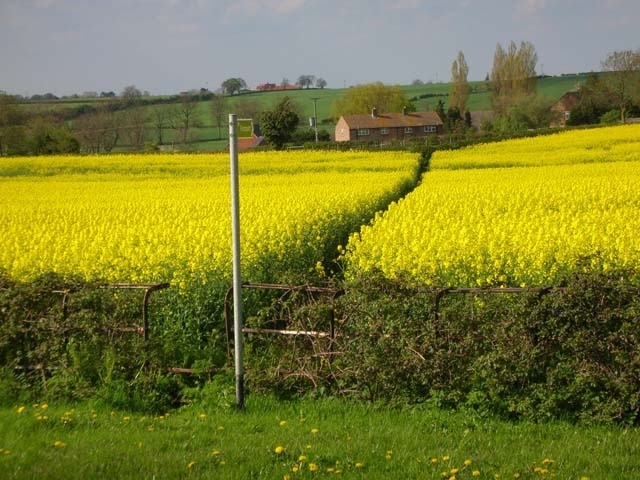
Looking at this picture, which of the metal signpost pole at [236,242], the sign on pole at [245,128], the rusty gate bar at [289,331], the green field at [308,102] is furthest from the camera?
the green field at [308,102]

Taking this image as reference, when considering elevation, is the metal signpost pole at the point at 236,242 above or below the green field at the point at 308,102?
below

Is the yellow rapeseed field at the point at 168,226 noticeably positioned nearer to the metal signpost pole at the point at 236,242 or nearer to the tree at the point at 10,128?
the metal signpost pole at the point at 236,242

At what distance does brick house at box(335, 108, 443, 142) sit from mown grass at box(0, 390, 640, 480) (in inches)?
3515

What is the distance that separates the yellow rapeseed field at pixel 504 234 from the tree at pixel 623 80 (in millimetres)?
55421

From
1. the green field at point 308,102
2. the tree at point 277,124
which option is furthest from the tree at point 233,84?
the green field at point 308,102

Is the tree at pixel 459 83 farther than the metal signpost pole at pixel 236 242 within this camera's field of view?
Yes

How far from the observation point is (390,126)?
9706 centimetres

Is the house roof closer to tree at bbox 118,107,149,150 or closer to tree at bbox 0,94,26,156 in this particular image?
tree at bbox 118,107,149,150

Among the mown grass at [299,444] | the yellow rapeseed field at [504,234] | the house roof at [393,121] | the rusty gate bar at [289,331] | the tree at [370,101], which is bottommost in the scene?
the mown grass at [299,444]

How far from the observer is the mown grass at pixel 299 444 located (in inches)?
193

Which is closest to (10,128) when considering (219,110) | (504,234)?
(219,110)

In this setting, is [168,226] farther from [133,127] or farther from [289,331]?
[133,127]

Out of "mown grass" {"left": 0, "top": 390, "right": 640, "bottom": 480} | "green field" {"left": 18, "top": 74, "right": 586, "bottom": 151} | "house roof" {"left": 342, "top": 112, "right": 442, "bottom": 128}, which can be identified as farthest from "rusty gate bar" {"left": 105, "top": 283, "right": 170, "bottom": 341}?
"house roof" {"left": 342, "top": 112, "right": 442, "bottom": 128}

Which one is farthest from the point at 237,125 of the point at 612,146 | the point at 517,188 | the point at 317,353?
the point at 612,146
